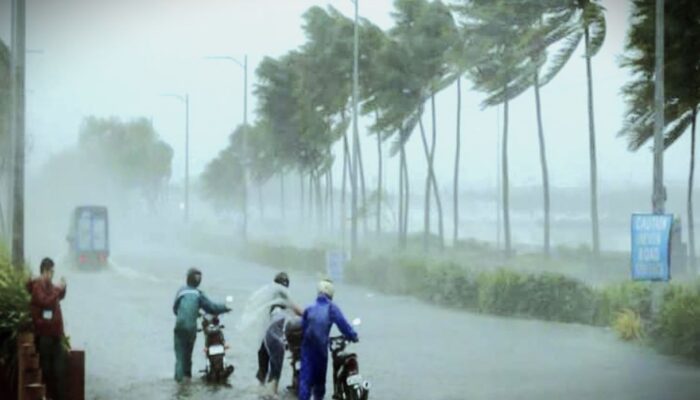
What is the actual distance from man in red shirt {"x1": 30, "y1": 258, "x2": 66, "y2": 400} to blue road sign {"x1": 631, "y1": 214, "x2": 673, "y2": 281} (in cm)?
1090

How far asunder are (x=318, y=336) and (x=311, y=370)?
0.41 meters

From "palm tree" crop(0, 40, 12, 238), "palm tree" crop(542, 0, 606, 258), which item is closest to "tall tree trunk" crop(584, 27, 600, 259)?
"palm tree" crop(542, 0, 606, 258)

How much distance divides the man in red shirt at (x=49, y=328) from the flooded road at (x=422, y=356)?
208 centimetres

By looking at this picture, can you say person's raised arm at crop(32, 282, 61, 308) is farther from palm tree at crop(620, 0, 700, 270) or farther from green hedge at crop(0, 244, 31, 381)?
palm tree at crop(620, 0, 700, 270)

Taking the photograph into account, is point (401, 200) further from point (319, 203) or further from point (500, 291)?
point (500, 291)

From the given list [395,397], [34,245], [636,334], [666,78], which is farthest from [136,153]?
[395,397]

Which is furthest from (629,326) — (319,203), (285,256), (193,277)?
(319,203)

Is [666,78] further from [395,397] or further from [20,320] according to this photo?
[20,320]

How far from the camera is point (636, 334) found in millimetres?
19734

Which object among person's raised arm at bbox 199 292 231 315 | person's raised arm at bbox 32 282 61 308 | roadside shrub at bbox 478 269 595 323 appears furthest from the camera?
roadside shrub at bbox 478 269 595 323

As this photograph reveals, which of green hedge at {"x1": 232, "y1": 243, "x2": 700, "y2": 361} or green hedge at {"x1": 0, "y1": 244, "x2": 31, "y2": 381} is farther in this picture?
green hedge at {"x1": 232, "y1": 243, "x2": 700, "y2": 361}

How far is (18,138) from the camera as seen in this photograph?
14180 millimetres

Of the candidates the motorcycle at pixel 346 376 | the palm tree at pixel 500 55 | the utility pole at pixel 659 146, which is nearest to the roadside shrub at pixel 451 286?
the utility pole at pixel 659 146

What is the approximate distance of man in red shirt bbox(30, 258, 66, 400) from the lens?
1177cm
